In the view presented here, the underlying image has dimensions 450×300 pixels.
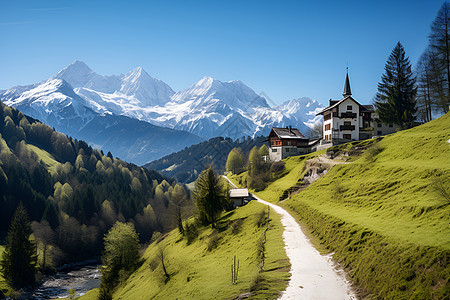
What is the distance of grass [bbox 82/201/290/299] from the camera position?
27.7 metres

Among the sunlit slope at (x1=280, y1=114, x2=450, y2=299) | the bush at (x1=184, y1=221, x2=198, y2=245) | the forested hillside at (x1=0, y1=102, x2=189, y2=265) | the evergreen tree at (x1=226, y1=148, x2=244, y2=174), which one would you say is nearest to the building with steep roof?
the sunlit slope at (x1=280, y1=114, x2=450, y2=299)

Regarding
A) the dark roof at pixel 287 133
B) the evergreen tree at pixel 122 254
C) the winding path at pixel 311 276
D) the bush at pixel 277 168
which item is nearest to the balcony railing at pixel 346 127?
the dark roof at pixel 287 133

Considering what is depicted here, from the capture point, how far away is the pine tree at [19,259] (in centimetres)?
8512

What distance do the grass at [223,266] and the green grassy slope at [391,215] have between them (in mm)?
6362

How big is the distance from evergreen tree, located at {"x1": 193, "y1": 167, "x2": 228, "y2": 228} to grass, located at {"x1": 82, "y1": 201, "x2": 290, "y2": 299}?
2948 millimetres

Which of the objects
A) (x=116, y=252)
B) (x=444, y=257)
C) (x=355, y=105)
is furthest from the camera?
(x=355, y=105)

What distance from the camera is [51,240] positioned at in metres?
119

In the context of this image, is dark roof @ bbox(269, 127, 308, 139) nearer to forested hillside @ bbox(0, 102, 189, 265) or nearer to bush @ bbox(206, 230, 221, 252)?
forested hillside @ bbox(0, 102, 189, 265)

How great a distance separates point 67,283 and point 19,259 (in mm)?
14877

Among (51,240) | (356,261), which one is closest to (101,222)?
(51,240)

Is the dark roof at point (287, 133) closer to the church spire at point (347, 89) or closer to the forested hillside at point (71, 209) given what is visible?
the church spire at point (347, 89)

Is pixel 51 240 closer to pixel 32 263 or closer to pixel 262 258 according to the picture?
pixel 32 263

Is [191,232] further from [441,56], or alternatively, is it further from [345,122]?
[441,56]

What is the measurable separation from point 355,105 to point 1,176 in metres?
162
